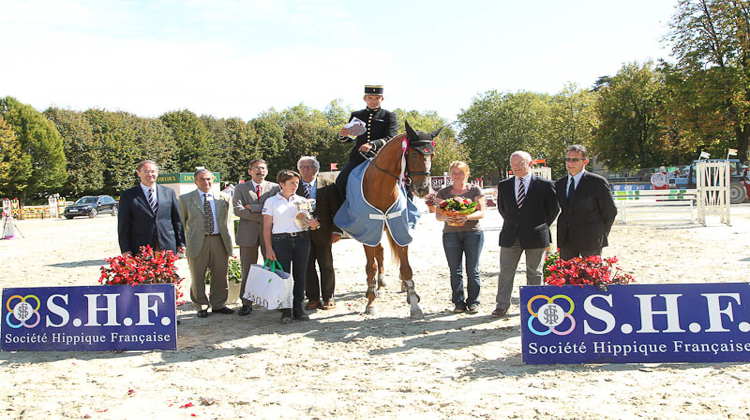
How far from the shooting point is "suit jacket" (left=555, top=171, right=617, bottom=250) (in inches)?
214

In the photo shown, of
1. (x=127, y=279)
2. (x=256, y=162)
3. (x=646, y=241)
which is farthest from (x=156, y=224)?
(x=646, y=241)

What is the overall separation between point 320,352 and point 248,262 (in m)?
2.31

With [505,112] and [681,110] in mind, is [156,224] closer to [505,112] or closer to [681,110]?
[681,110]

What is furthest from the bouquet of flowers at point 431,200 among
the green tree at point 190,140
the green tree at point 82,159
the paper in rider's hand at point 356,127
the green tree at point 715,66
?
the green tree at point 190,140

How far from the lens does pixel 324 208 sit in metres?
7.01

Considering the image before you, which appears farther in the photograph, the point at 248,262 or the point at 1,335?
the point at 248,262

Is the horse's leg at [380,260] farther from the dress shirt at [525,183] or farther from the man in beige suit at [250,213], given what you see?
the dress shirt at [525,183]

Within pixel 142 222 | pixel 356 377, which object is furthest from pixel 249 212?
pixel 356 377

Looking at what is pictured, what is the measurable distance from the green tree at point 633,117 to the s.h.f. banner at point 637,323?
146 feet

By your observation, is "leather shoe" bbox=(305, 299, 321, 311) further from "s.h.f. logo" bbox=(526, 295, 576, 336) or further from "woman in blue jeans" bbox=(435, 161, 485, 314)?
"s.h.f. logo" bbox=(526, 295, 576, 336)

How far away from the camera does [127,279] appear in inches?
204

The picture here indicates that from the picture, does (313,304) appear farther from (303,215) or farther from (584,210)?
(584,210)

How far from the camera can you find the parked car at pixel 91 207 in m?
33.6

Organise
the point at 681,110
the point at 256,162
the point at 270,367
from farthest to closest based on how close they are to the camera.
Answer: the point at 681,110
the point at 256,162
the point at 270,367
